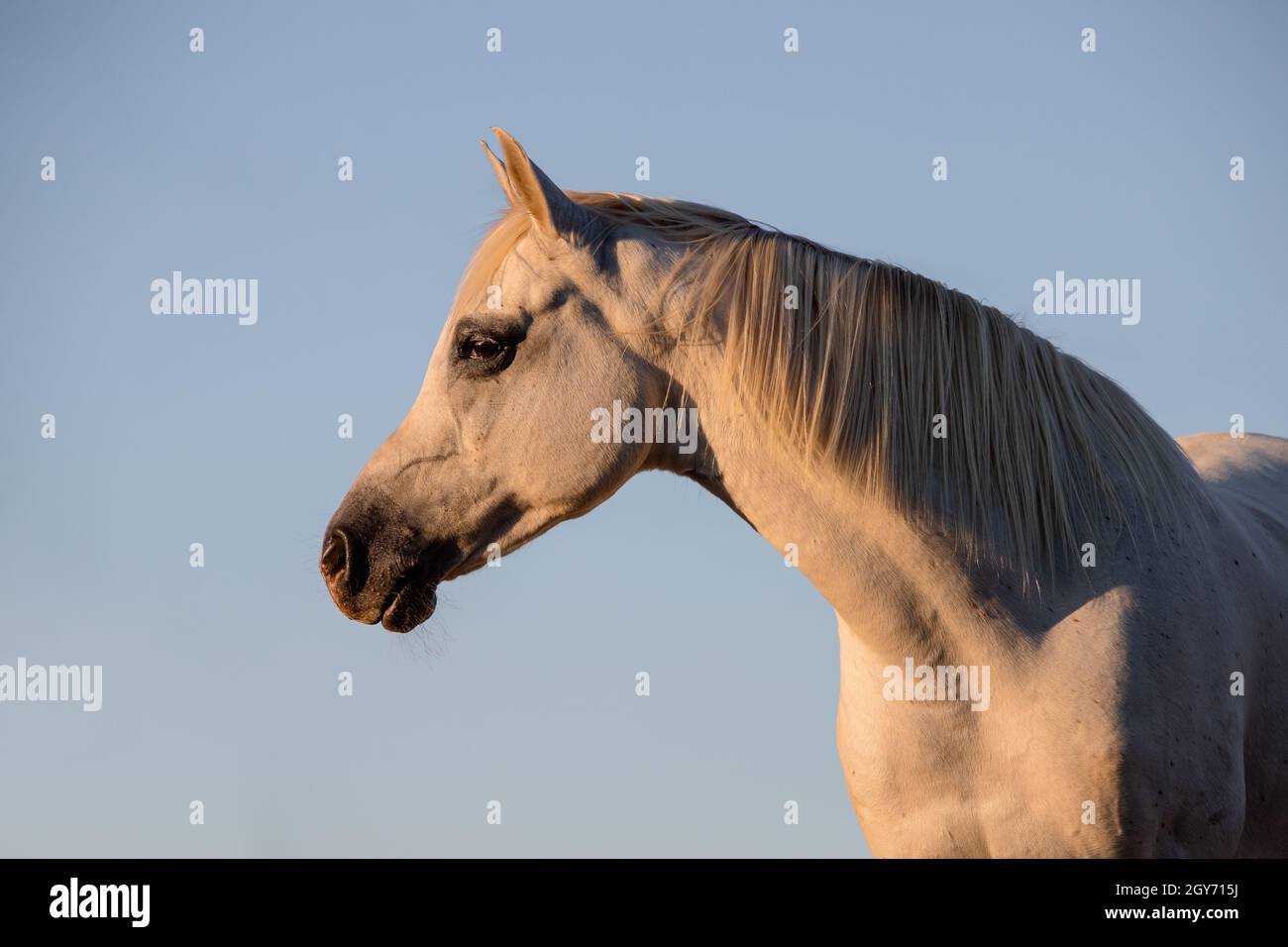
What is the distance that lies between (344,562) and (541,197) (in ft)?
4.43

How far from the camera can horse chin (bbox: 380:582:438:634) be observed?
4480mm

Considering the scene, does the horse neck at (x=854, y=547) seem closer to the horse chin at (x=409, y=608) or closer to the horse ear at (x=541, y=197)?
the horse ear at (x=541, y=197)

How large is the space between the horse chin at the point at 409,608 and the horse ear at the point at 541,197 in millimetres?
1244

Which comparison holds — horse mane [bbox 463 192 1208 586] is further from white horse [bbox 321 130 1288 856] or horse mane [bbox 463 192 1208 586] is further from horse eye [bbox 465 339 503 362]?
horse eye [bbox 465 339 503 362]

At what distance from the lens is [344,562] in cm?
449

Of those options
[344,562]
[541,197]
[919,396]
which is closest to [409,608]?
[344,562]

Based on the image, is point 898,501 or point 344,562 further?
point 344,562

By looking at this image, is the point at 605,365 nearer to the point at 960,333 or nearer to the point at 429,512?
the point at 429,512

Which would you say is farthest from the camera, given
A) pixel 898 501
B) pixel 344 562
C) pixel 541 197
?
pixel 344 562

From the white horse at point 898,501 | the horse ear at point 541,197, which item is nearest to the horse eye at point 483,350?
the white horse at point 898,501

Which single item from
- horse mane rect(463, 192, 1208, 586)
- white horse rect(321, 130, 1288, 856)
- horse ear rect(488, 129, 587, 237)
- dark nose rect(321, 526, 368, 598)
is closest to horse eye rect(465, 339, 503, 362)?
white horse rect(321, 130, 1288, 856)

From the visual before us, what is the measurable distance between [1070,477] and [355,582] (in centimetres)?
233

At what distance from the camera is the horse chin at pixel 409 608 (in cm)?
448

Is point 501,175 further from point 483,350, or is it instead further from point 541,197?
point 483,350
